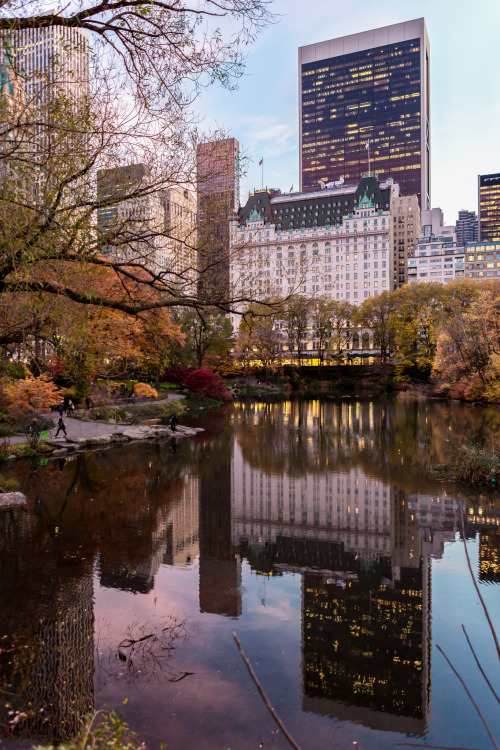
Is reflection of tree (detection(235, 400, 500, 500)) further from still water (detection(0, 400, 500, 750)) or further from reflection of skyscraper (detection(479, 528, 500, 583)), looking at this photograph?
reflection of skyscraper (detection(479, 528, 500, 583))

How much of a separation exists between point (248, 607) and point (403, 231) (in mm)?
171887

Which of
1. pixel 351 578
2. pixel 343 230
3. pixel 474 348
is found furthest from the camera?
pixel 343 230

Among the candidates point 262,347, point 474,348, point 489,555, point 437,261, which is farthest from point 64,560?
point 437,261

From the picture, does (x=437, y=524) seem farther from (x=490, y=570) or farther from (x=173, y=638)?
(x=173, y=638)

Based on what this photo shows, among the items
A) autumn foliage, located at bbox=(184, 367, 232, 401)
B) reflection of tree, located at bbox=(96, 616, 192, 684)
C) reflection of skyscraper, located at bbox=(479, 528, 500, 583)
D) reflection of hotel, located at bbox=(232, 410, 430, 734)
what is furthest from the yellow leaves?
autumn foliage, located at bbox=(184, 367, 232, 401)

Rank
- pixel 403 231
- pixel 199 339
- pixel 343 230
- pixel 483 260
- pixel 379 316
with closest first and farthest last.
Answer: pixel 199 339, pixel 379 316, pixel 343 230, pixel 403 231, pixel 483 260

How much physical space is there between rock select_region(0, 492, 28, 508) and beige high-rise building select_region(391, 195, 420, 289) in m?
161

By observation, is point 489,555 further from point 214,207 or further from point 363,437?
point 363,437

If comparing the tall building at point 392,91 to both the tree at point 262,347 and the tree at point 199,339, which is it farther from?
the tree at point 199,339

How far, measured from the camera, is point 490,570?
11.8 metres

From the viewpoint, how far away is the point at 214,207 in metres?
9.95

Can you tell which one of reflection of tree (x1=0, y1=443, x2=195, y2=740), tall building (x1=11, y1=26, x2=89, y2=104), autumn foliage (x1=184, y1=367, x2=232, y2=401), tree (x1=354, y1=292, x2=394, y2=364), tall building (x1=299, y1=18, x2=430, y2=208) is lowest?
reflection of tree (x1=0, y1=443, x2=195, y2=740)

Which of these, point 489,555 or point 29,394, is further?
point 29,394

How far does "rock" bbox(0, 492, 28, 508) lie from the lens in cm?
1650
